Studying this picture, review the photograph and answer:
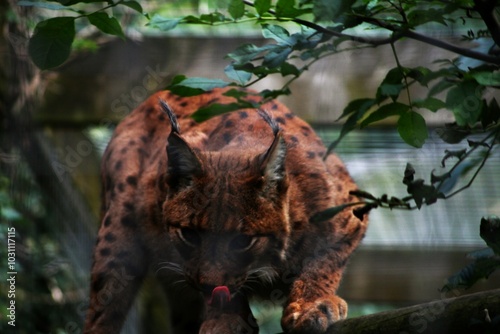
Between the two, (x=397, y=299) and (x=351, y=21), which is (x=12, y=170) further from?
(x=351, y=21)

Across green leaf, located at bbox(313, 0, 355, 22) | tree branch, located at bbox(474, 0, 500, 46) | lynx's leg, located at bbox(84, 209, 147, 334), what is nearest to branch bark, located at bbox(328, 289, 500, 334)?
tree branch, located at bbox(474, 0, 500, 46)

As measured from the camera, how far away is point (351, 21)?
3.33 feet

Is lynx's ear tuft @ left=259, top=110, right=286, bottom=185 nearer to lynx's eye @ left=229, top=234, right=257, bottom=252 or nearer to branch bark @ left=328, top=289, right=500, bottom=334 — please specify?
lynx's eye @ left=229, top=234, right=257, bottom=252

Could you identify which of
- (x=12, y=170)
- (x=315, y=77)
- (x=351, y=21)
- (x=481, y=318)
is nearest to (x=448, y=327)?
(x=481, y=318)

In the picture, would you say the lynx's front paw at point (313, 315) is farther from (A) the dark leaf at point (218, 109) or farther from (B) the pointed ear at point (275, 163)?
(A) the dark leaf at point (218, 109)

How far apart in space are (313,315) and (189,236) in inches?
11.7

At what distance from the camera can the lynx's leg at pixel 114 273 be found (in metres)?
1.92

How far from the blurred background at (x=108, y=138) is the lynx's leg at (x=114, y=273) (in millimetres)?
435

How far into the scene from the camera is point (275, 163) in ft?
5.23

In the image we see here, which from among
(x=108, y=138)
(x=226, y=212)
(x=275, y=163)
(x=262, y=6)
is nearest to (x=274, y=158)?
(x=275, y=163)

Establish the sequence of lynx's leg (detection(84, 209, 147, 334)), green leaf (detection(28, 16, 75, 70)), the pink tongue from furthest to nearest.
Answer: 1. lynx's leg (detection(84, 209, 147, 334))
2. the pink tongue
3. green leaf (detection(28, 16, 75, 70))

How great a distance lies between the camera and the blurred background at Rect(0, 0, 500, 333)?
2.24 metres

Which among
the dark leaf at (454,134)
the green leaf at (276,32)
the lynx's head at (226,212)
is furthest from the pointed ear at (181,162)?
the dark leaf at (454,134)

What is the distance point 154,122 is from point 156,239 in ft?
1.29
